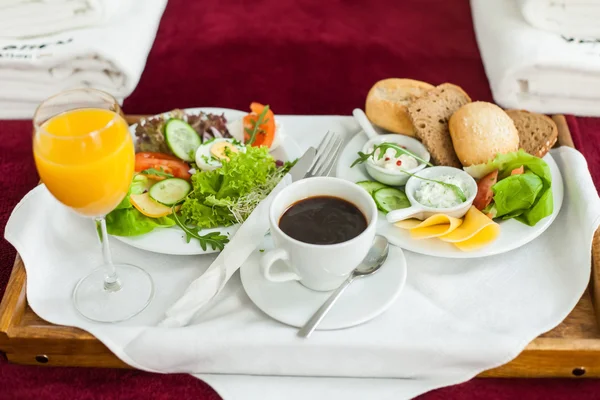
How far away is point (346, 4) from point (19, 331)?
1.53 metres

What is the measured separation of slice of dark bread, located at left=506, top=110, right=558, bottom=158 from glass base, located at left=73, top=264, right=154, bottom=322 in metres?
0.81

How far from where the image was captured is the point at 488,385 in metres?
1.06

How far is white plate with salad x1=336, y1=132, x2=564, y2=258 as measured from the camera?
1139mm

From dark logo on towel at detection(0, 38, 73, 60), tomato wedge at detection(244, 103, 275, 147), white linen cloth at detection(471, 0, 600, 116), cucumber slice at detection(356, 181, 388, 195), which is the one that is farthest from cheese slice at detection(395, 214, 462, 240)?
dark logo on towel at detection(0, 38, 73, 60)

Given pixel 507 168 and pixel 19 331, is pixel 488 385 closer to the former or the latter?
pixel 507 168

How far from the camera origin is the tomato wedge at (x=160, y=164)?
51.9 inches

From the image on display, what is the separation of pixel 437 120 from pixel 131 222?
2.16 feet

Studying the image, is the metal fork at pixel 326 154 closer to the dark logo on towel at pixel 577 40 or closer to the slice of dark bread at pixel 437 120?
A: the slice of dark bread at pixel 437 120

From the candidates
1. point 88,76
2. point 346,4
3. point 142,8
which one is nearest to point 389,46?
point 346,4

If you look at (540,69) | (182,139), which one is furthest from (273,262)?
(540,69)

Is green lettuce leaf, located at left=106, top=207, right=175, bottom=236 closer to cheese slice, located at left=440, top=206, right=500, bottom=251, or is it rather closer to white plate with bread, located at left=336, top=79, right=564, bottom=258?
white plate with bread, located at left=336, top=79, right=564, bottom=258

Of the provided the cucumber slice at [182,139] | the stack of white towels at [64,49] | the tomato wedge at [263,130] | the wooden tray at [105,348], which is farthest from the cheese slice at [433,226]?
the stack of white towels at [64,49]

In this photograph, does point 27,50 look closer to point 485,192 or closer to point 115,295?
point 115,295

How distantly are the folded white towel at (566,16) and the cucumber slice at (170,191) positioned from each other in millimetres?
1059
